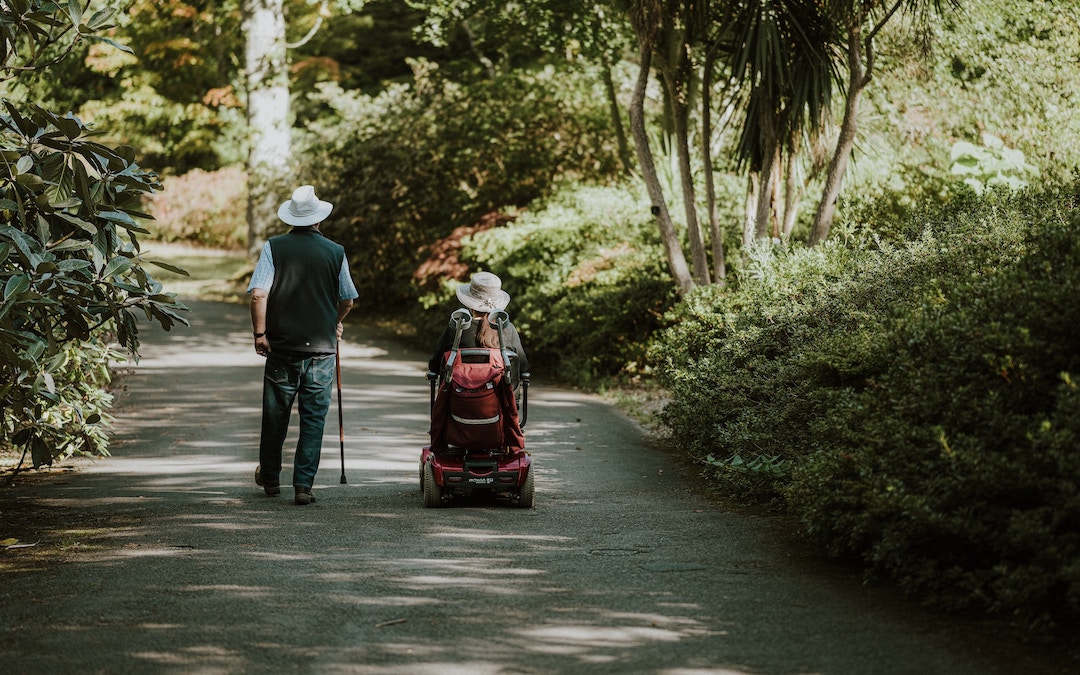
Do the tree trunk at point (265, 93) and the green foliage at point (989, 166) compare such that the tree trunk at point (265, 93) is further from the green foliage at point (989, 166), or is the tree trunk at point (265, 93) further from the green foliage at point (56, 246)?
the green foliage at point (56, 246)

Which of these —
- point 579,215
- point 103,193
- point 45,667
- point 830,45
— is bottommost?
point 45,667

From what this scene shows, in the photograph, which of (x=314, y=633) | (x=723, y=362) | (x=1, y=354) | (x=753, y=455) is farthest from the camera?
(x=723, y=362)

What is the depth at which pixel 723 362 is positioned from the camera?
919 cm

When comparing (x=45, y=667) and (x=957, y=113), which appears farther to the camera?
(x=957, y=113)

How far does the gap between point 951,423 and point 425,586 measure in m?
2.49

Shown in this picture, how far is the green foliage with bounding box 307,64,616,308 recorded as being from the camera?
20.0m

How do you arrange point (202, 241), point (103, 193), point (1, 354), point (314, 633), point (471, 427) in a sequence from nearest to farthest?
point (314, 633) < point (1, 354) < point (103, 193) < point (471, 427) < point (202, 241)

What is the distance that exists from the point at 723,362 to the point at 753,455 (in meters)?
1.22

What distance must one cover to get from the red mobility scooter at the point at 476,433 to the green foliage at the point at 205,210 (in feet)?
91.9

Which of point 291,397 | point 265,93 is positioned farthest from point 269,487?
point 265,93

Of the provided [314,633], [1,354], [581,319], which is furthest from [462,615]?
[581,319]

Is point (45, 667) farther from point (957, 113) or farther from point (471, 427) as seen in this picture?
point (957, 113)

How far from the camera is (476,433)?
755 centimetres

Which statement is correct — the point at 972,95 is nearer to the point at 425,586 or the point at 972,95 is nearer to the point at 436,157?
the point at 436,157
